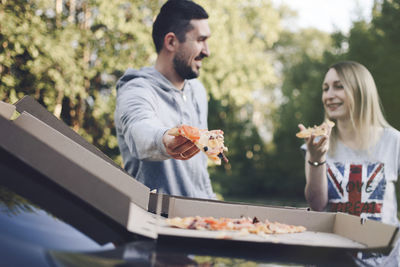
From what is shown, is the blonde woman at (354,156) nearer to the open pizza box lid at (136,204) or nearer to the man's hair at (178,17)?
the open pizza box lid at (136,204)

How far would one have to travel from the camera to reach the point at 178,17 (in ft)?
9.80

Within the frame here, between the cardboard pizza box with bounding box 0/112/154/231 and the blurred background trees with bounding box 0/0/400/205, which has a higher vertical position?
the blurred background trees with bounding box 0/0/400/205

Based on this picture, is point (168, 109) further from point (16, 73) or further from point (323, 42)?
point (323, 42)

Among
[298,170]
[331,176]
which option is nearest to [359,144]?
[331,176]

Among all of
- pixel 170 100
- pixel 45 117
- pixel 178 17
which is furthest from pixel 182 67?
pixel 45 117

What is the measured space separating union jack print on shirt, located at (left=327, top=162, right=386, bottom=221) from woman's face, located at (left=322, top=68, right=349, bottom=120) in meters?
0.41

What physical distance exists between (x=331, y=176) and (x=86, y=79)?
8072 mm

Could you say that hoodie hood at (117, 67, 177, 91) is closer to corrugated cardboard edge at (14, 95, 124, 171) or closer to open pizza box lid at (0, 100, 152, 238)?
Result: corrugated cardboard edge at (14, 95, 124, 171)

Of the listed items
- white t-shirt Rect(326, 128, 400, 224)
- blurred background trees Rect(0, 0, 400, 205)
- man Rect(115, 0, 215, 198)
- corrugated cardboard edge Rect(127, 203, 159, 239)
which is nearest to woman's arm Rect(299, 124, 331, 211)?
white t-shirt Rect(326, 128, 400, 224)

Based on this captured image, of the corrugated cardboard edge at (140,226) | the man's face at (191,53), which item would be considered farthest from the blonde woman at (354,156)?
the corrugated cardboard edge at (140,226)

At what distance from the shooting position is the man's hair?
2.95 meters

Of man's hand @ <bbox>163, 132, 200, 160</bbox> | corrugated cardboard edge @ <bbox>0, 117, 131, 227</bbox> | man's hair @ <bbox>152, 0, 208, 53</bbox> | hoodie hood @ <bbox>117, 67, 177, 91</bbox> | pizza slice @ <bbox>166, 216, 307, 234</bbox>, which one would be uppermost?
man's hair @ <bbox>152, 0, 208, 53</bbox>

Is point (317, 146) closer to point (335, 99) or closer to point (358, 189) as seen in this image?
point (358, 189)

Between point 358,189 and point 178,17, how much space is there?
68.1 inches
